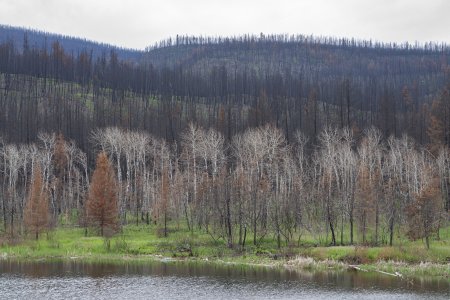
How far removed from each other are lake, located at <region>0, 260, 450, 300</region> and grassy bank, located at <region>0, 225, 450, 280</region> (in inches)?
138

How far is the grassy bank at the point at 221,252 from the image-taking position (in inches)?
2064

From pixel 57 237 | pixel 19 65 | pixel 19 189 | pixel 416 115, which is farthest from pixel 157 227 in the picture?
pixel 19 65

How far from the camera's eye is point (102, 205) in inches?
2773

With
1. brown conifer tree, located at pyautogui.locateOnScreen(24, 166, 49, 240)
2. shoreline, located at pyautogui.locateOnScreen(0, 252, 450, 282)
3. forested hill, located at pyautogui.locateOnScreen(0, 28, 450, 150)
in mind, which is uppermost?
forested hill, located at pyautogui.locateOnScreen(0, 28, 450, 150)

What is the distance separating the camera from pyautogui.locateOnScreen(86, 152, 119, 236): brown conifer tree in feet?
230

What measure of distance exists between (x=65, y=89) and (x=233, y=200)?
124 metres

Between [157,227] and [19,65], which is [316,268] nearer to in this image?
[157,227]

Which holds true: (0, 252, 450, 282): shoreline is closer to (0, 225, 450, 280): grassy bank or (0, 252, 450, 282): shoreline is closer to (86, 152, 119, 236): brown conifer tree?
(0, 225, 450, 280): grassy bank

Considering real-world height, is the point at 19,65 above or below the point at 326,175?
above

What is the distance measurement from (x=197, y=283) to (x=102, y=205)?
29934mm

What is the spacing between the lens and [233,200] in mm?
65375

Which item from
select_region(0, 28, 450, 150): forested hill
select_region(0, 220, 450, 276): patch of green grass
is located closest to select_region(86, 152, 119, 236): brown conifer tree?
select_region(0, 220, 450, 276): patch of green grass

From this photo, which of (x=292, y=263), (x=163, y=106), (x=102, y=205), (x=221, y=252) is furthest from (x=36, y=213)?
(x=163, y=106)

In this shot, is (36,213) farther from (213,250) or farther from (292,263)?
(292,263)
